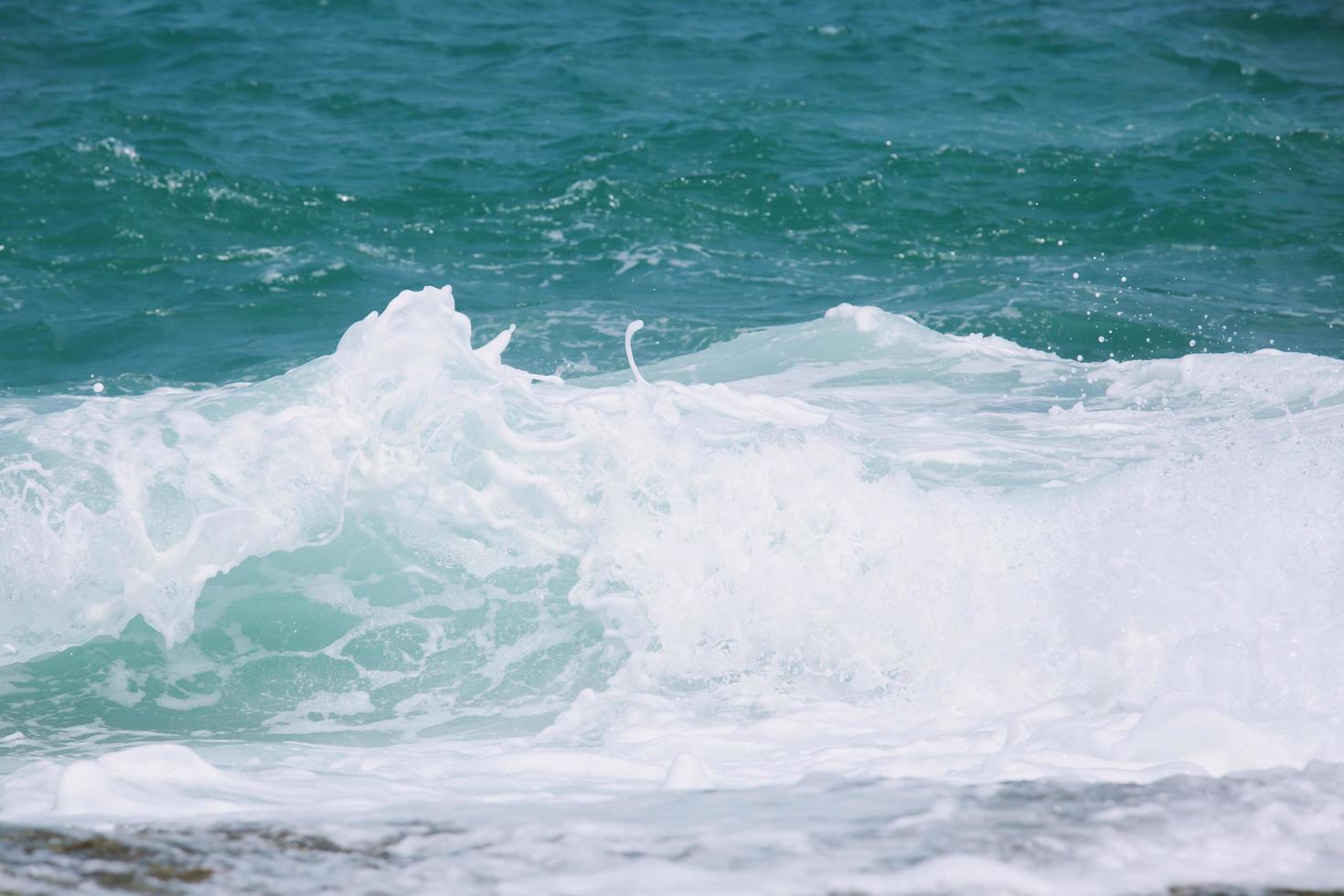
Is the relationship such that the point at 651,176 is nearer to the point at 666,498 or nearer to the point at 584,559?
the point at 666,498

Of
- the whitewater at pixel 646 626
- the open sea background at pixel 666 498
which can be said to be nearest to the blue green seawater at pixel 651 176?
the open sea background at pixel 666 498

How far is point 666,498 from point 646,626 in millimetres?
725

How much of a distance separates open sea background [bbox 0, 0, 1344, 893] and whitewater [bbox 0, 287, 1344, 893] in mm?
21

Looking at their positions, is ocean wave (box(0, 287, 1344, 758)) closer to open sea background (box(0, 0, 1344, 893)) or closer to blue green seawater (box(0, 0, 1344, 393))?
open sea background (box(0, 0, 1344, 893))

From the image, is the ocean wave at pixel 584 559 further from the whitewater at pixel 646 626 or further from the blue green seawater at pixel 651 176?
the blue green seawater at pixel 651 176

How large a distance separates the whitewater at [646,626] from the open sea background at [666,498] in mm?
21

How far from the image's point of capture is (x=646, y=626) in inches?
208

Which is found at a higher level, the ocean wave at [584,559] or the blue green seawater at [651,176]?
the blue green seawater at [651,176]

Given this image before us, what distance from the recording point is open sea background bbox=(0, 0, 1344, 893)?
2.64 metres

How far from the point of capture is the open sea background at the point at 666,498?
2643 mm

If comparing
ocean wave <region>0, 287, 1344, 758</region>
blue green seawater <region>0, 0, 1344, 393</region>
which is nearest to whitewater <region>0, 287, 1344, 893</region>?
ocean wave <region>0, 287, 1344, 758</region>

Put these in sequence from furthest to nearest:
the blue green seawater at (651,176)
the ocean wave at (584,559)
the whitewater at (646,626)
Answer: the blue green seawater at (651,176), the ocean wave at (584,559), the whitewater at (646,626)

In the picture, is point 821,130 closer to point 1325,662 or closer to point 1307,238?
point 1307,238

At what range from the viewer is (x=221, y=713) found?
493 centimetres
